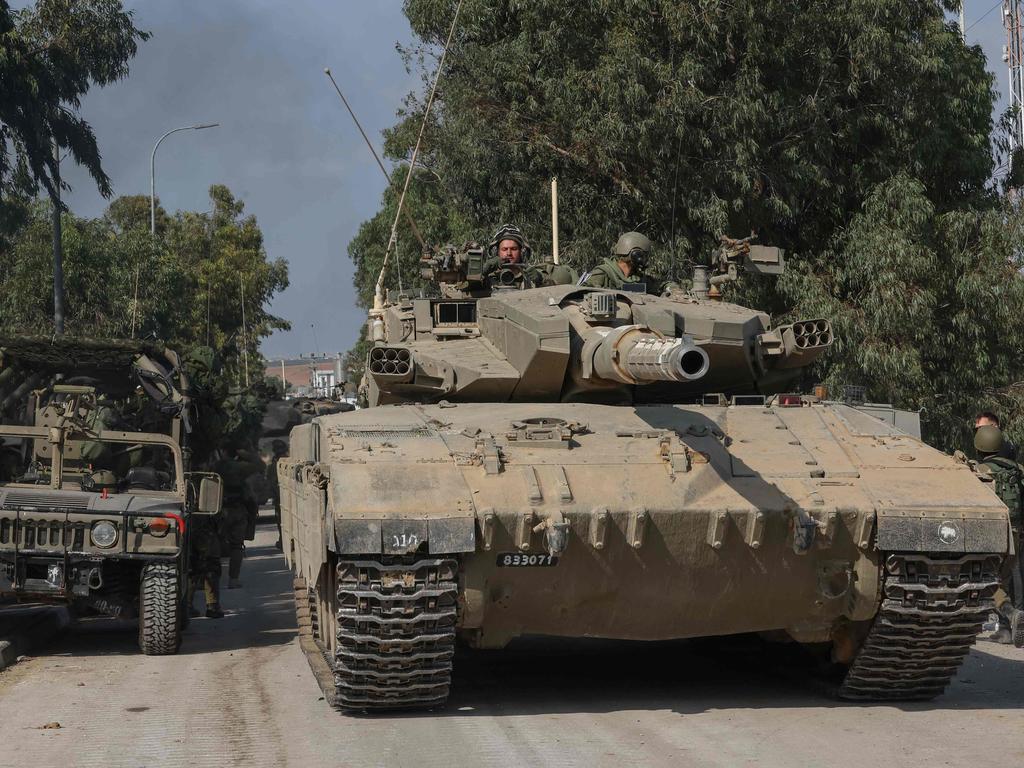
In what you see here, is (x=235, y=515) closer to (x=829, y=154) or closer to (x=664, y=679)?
(x=664, y=679)

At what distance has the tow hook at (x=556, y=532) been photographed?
8.50 meters

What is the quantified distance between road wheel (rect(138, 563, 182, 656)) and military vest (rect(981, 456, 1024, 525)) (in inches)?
268

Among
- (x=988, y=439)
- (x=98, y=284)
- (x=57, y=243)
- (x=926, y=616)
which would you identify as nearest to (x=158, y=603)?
(x=926, y=616)

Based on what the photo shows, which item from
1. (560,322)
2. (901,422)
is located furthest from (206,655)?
(901,422)

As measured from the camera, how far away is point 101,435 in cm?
1307

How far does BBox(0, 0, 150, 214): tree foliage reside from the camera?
2402 cm

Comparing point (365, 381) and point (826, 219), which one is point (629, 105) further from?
point (365, 381)

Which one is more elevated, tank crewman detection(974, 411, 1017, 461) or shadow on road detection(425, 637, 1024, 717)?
tank crewman detection(974, 411, 1017, 461)

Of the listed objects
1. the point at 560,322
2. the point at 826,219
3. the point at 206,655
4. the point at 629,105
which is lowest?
the point at 206,655

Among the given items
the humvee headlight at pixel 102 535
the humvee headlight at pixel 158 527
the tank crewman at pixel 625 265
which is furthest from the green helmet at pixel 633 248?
the humvee headlight at pixel 102 535

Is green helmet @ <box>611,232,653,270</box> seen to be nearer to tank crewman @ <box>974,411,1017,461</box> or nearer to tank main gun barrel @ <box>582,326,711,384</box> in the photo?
tank main gun barrel @ <box>582,326,711,384</box>

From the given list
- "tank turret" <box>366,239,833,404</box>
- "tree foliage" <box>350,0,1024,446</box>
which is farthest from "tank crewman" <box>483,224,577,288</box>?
"tree foliage" <box>350,0,1024,446</box>

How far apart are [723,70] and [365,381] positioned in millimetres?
11113

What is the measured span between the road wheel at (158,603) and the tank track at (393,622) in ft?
11.5
